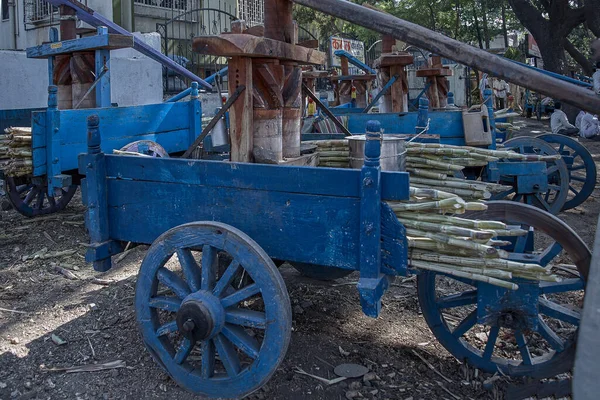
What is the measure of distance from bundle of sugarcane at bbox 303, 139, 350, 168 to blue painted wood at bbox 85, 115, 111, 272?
1523 millimetres

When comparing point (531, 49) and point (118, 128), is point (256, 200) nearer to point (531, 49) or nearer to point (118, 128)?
point (118, 128)

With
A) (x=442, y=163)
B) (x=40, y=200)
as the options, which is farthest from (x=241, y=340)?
(x=40, y=200)

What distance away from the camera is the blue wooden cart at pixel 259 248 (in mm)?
2775

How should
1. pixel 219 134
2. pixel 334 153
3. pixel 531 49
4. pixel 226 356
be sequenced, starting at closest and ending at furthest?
1. pixel 226 356
2. pixel 334 153
3. pixel 219 134
4. pixel 531 49

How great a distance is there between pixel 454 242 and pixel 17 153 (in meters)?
4.68

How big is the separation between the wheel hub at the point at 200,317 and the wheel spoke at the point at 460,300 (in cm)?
136

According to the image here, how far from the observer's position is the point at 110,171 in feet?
11.5

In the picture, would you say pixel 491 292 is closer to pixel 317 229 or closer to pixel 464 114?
pixel 317 229

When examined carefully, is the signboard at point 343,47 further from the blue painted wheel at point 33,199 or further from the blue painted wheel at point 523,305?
the blue painted wheel at point 523,305

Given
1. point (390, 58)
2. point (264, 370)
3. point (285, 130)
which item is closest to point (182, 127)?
point (390, 58)

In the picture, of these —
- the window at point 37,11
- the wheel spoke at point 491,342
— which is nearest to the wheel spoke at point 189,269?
the wheel spoke at point 491,342

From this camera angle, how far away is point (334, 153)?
4090mm

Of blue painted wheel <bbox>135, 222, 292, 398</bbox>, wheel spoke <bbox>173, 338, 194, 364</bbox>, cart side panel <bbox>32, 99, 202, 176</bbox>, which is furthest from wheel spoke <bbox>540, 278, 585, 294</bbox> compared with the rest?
cart side panel <bbox>32, 99, 202, 176</bbox>

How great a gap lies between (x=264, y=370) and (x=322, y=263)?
1.97 feet
